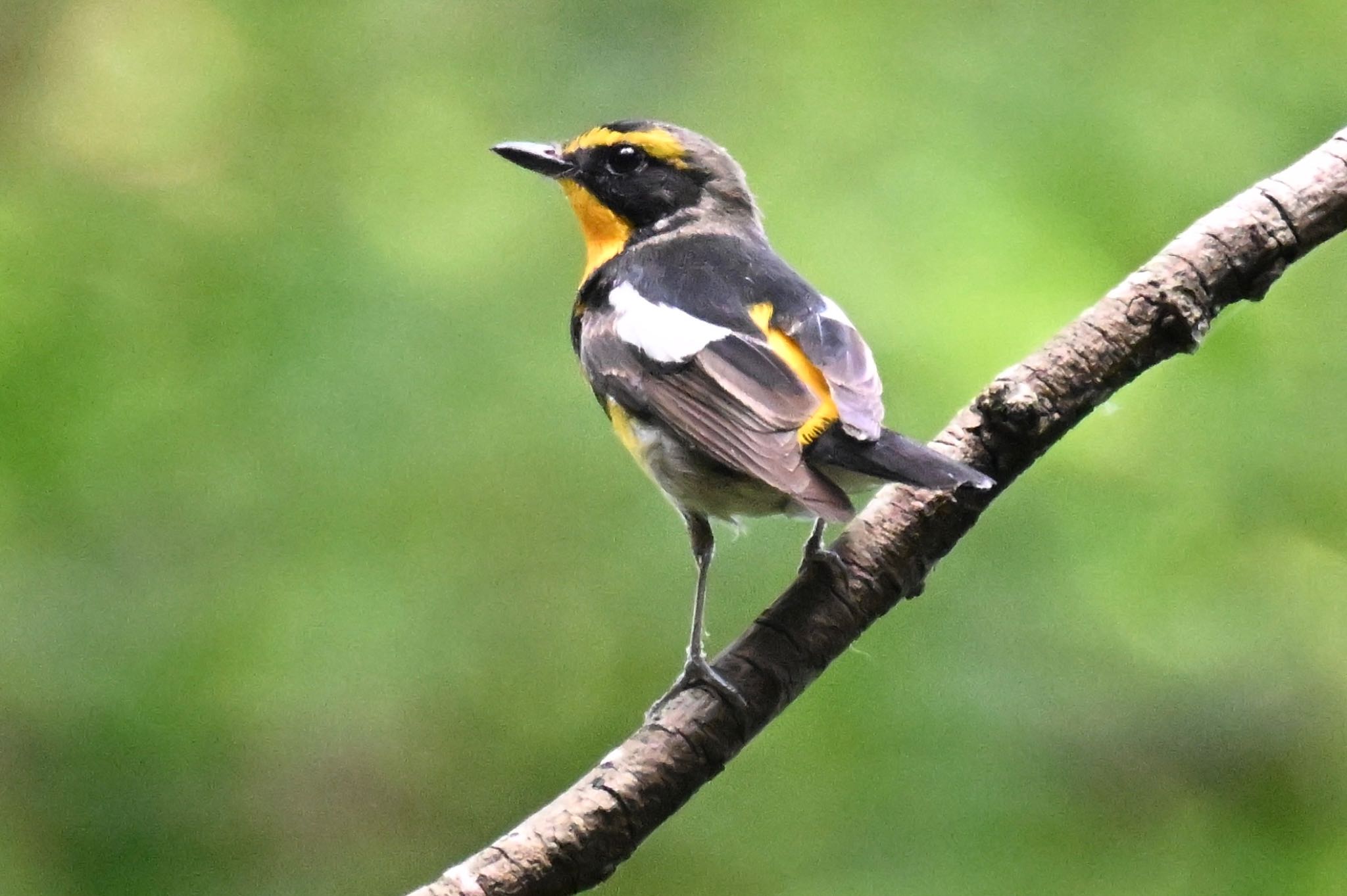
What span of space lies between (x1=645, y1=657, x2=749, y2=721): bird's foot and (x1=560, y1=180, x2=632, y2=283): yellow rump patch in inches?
56.7

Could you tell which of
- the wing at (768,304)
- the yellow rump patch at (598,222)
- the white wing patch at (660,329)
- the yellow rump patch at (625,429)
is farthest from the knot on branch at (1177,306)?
the yellow rump patch at (598,222)

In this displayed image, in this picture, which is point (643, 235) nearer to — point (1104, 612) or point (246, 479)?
point (246, 479)

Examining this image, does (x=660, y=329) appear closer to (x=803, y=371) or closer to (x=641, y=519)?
(x=803, y=371)

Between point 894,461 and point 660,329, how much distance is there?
758 millimetres

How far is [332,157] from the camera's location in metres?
4.28

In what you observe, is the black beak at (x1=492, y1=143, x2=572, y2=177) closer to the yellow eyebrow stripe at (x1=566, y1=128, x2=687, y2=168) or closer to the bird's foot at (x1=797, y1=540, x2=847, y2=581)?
the yellow eyebrow stripe at (x1=566, y1=128, x2=687, y2=168)

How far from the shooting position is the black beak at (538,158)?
11.6 ft

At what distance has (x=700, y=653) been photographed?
259 cm

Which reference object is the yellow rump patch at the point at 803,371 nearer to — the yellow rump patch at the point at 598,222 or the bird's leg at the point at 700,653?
the bird's leg at the point at 700,653

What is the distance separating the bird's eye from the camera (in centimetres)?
367

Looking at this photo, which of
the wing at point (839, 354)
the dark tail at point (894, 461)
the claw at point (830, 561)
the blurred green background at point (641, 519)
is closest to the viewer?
the dark tail at point (894, 461)

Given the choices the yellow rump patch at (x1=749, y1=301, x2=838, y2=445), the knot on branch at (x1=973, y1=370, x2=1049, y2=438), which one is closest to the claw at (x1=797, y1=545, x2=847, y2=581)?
the yellow rump patch at (x1=749, y1=301, x2=838, y2=445)

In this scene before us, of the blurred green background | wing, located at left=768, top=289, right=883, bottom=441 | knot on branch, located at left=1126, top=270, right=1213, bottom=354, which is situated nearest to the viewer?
knot on branch, located at left=1126, top=270, right=1213, bottom=354

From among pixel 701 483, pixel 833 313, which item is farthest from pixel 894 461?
pixel 833 313
